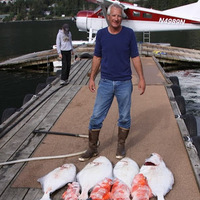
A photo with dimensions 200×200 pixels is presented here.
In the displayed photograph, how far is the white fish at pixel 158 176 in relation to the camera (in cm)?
305

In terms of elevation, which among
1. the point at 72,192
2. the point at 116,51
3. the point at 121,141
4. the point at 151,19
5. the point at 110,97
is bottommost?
the point at 72,192

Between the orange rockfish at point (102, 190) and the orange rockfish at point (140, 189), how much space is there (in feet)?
0.85

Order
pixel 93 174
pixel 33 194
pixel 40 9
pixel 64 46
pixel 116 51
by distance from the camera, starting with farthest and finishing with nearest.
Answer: pixel 40 9, pixel 64 46, pixel 116 51, pixel 93 174, pixel 33 194

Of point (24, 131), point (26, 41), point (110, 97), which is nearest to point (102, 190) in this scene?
point (110, 97)

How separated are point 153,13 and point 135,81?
1390cm

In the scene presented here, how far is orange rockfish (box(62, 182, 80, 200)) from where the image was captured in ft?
9.77

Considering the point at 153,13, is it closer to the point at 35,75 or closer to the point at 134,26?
the point at 134,26

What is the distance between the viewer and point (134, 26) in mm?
21531

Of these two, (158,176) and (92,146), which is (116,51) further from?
(158,176)

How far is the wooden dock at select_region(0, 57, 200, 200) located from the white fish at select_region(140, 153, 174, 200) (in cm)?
10

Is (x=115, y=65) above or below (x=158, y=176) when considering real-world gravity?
above

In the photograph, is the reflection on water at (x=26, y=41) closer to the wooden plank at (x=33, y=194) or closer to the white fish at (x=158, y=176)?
the wooden plank at (x=33, y=194)

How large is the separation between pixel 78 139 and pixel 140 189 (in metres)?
1.76

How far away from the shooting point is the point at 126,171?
11.0 ft
